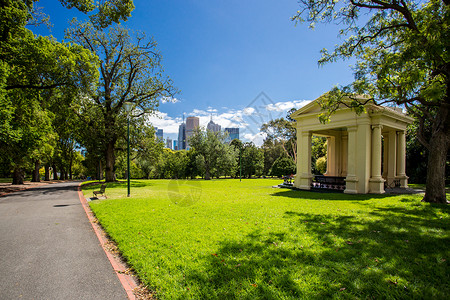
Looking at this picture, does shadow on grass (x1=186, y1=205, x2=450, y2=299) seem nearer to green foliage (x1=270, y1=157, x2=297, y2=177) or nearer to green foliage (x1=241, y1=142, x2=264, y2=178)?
green foliage (x1=270, y1=157, x2=297, y2=177)

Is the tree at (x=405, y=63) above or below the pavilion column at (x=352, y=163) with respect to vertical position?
above

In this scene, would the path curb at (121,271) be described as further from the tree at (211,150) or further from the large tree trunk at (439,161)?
the tree at (211,150)

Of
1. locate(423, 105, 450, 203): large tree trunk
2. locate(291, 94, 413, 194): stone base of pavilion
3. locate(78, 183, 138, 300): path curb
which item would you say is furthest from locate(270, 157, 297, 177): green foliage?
locate(78, 183, 138, 300): path curb

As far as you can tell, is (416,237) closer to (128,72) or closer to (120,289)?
(120,289)

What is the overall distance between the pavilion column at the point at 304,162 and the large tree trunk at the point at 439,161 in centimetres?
769

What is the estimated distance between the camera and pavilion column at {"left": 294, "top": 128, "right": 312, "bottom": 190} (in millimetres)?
17594

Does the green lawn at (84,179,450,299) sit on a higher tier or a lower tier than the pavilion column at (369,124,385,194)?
lower

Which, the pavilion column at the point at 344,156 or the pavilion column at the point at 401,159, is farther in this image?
the pavilion column at the point at 344,156

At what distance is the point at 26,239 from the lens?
244 inches

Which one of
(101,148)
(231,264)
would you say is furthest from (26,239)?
(101,148)

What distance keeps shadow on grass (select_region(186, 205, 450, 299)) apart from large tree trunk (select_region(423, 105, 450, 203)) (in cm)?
478

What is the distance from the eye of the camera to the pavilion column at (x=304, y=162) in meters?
17.6

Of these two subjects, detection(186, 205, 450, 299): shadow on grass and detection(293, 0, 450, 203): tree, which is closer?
detection(186, 205, 450, 299): shadow on grass

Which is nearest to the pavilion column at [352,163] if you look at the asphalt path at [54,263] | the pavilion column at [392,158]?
the pavilion column at [392,158]
